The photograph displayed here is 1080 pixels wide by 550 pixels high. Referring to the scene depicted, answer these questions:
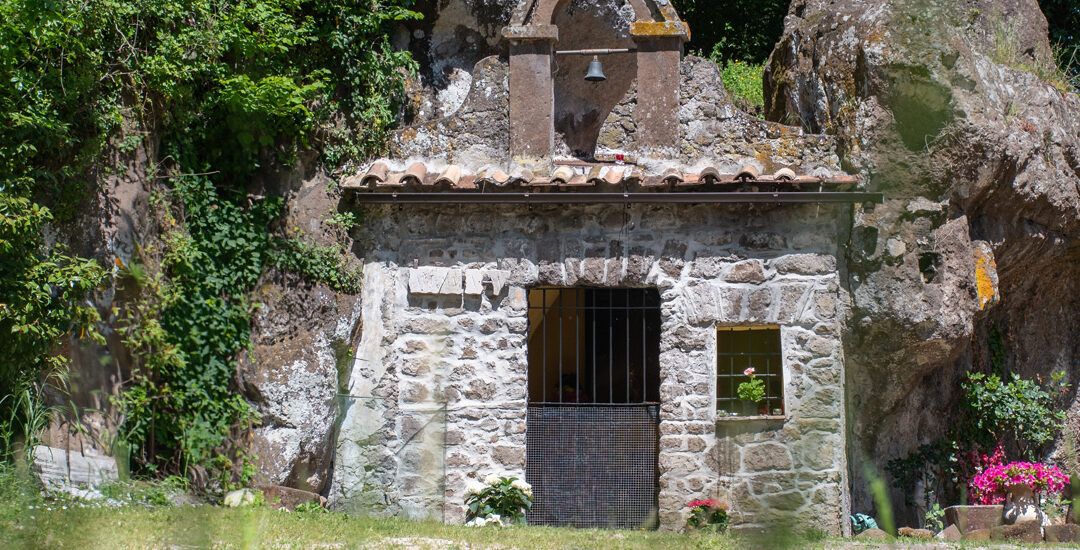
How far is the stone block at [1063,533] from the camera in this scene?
7.97 m

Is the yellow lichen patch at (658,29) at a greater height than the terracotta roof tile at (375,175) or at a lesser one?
greater

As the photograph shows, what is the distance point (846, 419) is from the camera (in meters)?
8.42

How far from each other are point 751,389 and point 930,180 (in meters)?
2.17

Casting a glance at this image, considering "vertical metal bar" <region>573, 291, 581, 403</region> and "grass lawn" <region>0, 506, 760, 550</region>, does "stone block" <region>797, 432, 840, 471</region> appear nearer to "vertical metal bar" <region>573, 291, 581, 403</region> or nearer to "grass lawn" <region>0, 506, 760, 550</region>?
"vertical metal bar" <region>573, 291, 581, 403</region>

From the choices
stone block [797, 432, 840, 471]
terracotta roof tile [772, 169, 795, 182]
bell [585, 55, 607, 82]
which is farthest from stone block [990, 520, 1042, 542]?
bell [585, 55, 607, 82]

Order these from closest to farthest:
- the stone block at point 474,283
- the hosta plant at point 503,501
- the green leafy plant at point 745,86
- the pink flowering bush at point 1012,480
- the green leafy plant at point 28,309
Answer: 1. the green leafy plant at point 28,309
2. the hosta plant at point 503,501
3. the stone block at point 474,283
4. the pink flowering bush at point 1012,480
5. the green leafy plant at point 745,86

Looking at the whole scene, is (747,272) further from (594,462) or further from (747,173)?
(594,462)

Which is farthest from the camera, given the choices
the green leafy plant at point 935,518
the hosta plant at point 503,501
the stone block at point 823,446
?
the green leafy plant at point 935,518

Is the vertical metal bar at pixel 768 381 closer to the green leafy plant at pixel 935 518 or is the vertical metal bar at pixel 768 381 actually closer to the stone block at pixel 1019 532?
the green leafy plant at pixel 935 518

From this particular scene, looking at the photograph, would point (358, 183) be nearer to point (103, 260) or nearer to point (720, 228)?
point (103, 260)

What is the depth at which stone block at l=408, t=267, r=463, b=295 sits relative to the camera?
8312 mm

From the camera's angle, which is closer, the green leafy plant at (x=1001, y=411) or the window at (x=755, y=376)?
the window at (x=755, y=376)

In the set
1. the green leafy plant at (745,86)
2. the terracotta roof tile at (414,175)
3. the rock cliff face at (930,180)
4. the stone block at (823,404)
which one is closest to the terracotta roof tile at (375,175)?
the terracotta roof tile at (414,175)

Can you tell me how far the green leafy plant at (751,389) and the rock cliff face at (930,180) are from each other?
803 millimetres
